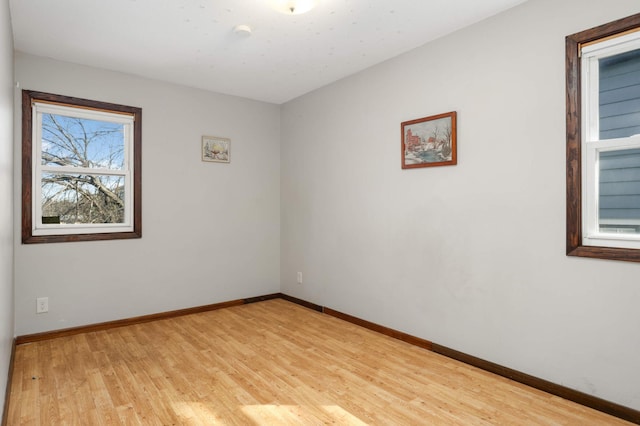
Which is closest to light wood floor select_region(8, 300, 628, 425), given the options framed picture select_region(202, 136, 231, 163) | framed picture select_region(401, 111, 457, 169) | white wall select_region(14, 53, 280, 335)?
white wall select_region(14, 53, 280, 335)

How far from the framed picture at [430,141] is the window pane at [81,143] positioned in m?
2.84

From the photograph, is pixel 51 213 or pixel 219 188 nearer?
pixel 51 213

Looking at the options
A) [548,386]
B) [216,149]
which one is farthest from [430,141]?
[216,149]

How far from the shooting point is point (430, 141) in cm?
306

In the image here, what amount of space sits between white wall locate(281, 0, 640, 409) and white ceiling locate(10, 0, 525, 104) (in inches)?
11.8

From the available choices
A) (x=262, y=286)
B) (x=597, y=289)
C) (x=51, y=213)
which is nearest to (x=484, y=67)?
(x=597, y=289)

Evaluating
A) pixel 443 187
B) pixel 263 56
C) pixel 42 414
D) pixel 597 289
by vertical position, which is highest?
pixel 263 56

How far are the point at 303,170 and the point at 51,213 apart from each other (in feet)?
8.44

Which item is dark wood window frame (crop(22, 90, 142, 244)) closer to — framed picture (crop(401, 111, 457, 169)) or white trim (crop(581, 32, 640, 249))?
framed picture (crop(401, 111, 457, 169))

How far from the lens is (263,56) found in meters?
3.33

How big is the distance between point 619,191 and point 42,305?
445cm

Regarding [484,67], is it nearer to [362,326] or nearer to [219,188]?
[362,326]

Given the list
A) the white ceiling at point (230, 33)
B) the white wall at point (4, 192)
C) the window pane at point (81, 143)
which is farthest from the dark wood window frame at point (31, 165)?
the white wall at point (4, 192)

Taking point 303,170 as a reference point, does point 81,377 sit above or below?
below
